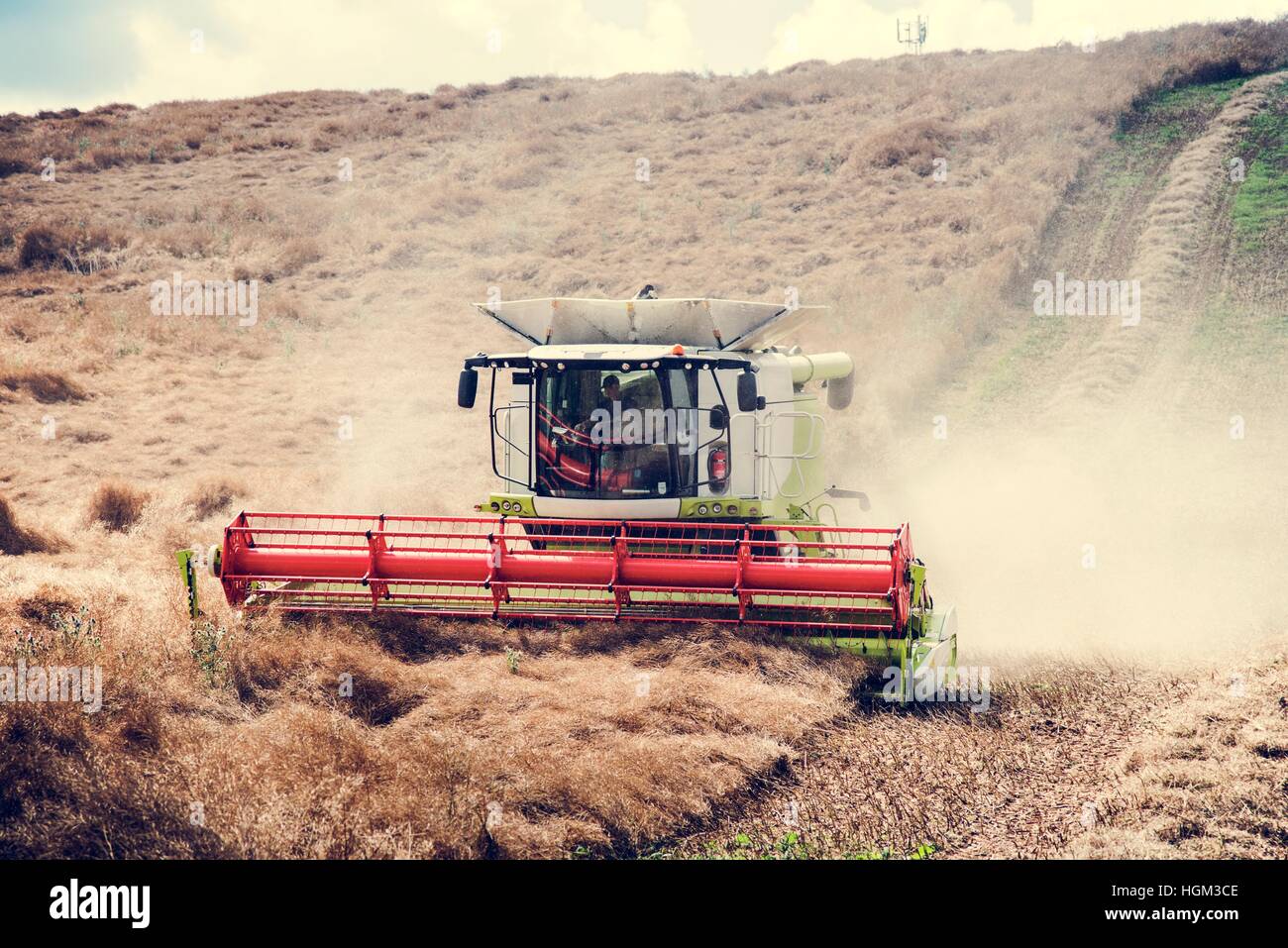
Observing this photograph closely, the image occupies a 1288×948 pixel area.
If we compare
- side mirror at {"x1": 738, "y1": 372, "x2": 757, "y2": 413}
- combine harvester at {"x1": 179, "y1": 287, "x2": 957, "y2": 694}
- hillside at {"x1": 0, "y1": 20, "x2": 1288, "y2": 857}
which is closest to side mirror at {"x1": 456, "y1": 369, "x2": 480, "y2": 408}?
combine harvester at {"x1": 179, "y1": 287, "x2": 957, "y2": 694}

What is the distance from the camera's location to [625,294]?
28203mm

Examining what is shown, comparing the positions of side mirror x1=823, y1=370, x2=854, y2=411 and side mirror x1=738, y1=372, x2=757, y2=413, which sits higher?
side mirror x1=823, y1=370, x2=854, y2=411

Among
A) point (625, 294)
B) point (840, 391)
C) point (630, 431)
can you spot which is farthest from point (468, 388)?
point (625, 294)

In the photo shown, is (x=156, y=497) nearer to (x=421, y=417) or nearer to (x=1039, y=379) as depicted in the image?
(x=421, y=417)

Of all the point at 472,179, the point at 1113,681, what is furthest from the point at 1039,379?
the point at 472,179

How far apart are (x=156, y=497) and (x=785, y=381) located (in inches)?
367

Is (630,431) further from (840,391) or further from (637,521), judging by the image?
(840,391)

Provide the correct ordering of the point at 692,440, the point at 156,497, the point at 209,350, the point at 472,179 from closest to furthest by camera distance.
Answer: the point at 692,440, the point at 156,497, the point at 209,350, the point at 472,179

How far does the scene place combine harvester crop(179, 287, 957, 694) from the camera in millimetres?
9359

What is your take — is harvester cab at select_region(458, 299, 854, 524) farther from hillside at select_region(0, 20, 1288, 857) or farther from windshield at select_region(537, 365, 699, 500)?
hillside at select_region(0, 20, 1288, 857)

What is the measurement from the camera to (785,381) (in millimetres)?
12156

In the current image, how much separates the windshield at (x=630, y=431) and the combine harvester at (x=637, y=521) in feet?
0.04

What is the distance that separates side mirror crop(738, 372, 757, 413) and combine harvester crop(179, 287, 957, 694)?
0.01m

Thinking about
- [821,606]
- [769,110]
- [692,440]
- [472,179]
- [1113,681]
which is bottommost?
[1113,681]
